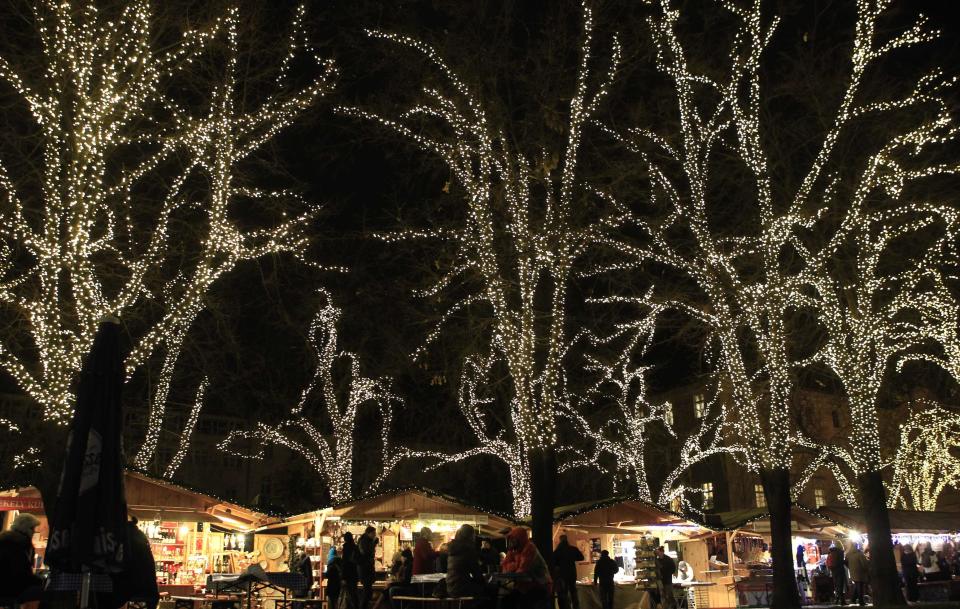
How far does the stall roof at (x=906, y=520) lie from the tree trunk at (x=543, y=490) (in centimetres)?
1255

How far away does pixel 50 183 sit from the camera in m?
13.2

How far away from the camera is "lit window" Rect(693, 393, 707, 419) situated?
48884 mm

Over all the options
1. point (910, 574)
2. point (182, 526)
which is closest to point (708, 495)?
point (910, 574)

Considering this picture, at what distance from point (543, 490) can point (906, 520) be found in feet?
53.5

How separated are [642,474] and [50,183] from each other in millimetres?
23608

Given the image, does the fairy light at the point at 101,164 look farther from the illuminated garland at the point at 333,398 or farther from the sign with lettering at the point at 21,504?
the illuminated garland at the point at 333,398

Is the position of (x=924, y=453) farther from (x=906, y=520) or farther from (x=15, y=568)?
(x=15, y=568)

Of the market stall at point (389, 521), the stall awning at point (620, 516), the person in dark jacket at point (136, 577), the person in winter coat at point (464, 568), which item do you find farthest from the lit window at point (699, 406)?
the person in dark jacket at point (136, 577)

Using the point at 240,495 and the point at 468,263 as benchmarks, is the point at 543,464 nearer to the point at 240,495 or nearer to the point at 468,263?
the point at 468,263

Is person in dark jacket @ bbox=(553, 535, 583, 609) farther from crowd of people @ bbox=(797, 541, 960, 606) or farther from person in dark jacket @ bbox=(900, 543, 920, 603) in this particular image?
person in dark jacket @ bbox=(900, 543, 920, 603)

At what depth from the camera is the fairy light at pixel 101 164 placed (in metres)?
13.1

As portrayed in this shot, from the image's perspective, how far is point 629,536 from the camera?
74.2 ft

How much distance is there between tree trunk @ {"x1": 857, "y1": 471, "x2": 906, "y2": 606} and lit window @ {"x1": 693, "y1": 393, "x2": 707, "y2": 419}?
1171 inches

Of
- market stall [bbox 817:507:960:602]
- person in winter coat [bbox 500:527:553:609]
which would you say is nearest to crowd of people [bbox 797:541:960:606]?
market stall [bbox 817:507:960:602]
